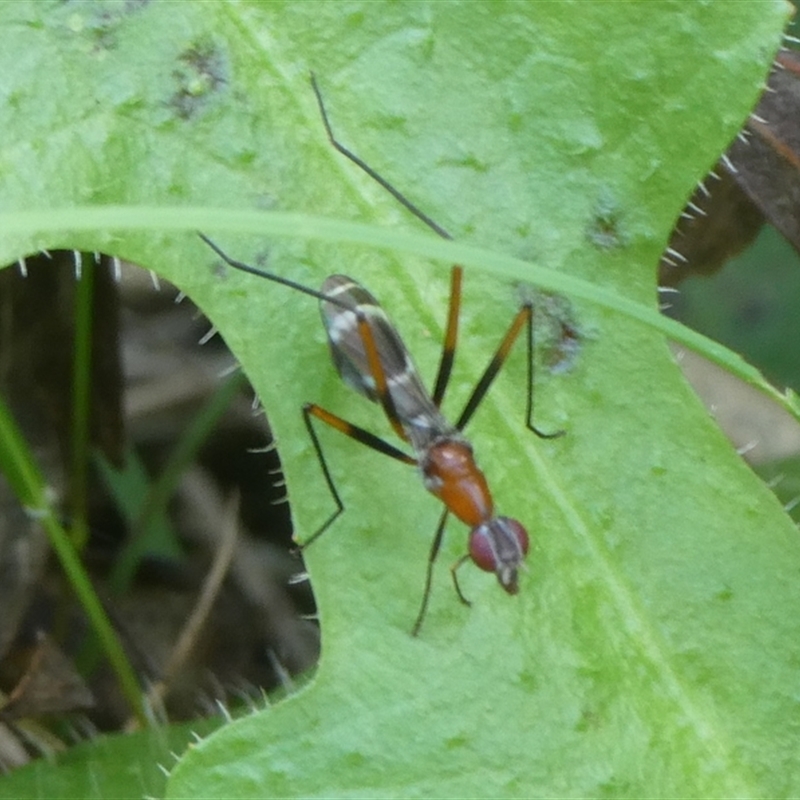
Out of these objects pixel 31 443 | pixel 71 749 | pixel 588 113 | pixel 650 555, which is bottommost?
pixel 71 749

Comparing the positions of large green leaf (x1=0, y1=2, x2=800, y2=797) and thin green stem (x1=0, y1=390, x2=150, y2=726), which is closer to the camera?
large green leaf (x1=0, y1=2, x2=800, y2=797)

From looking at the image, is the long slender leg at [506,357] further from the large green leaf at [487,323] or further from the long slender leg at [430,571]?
the long slender leg at [430,571]

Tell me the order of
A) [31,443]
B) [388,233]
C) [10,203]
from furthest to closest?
[31,443] < [10,203] < [388,233]

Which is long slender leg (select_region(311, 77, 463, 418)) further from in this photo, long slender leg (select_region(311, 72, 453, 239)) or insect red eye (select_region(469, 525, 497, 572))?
insect red eye (select_region(469, 525, 497, 572))

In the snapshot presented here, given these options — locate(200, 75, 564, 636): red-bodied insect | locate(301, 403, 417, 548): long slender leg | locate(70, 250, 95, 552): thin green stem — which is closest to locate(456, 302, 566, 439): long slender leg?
locate(200, 75, 564, 636): red-bodied insect

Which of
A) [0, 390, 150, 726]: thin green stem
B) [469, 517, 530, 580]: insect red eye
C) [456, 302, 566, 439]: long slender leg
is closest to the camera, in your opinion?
[469, 517, 530, 580]: insect red eye

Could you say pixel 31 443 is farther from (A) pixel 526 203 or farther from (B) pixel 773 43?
(B) pixel 773 43

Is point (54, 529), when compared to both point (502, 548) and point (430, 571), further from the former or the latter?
point (502, 548)

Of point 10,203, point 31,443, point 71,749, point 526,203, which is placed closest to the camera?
point 10,203

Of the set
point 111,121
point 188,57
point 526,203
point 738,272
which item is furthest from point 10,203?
point 738,272
